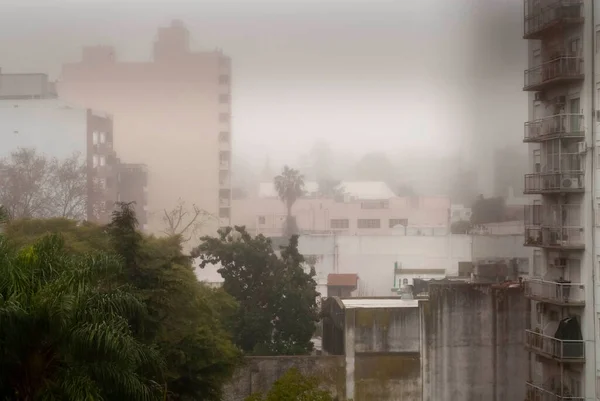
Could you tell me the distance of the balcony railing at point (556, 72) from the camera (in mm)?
9828

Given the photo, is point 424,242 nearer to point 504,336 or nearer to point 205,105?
point 205,105

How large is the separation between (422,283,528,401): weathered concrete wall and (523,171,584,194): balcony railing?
199 centimetres

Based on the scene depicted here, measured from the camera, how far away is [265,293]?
14000 millimetres

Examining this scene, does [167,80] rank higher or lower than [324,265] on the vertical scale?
higher

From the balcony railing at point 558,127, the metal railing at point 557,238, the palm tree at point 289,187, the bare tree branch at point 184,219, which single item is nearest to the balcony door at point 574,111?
the balcony railing at point 558,127

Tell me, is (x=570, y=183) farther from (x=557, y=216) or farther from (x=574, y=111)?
(x=574, y=111)

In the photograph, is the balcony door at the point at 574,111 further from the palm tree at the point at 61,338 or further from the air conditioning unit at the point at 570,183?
the palm tree at the point at 61,338

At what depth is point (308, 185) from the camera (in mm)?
18766

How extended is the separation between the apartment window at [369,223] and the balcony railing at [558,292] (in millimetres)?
8361

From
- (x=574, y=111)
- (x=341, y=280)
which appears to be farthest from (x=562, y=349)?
(x=341, y=280)

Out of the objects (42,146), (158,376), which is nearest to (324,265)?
(42,146)

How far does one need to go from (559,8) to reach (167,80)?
791 cm

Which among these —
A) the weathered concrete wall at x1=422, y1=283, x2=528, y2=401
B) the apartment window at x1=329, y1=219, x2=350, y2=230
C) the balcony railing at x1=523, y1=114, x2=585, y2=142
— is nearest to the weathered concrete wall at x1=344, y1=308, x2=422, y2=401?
the weathered concrete wall at x1=422, y1=283, x2=528, y2=401

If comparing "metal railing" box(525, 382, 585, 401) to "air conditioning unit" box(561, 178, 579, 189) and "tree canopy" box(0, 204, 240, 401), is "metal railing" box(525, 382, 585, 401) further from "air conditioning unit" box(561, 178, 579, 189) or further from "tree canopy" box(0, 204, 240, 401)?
"tree canopy" box(0, 204, 240, 401)
